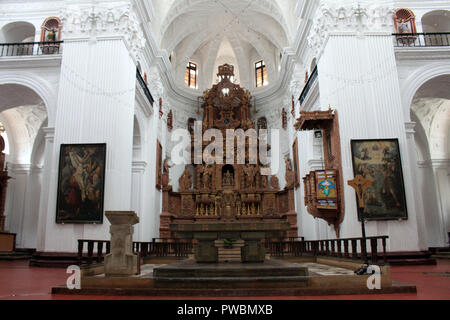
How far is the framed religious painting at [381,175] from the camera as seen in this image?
969cm

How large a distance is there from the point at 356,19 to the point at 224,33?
11671mm

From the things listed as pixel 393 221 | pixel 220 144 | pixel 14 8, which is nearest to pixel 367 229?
pixel 393 221

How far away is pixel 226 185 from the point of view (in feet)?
63.9

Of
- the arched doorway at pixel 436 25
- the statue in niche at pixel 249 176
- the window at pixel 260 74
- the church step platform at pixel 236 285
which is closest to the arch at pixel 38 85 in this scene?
the church step platform at pixel 236 285

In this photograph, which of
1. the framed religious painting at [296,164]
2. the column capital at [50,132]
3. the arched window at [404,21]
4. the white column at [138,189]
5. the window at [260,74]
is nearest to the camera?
the column capital at [50,132]

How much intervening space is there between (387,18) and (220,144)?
10965 mm

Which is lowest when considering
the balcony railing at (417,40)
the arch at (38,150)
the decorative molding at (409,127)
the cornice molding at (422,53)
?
the decorative molding at (409,127)

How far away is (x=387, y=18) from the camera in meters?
11.1

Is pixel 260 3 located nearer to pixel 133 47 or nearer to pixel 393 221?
pixel 133 47

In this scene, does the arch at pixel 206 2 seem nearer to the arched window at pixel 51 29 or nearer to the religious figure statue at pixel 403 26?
the arched window at pixel 51 29

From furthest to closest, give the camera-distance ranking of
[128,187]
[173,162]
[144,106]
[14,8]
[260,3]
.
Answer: [173,162] < [260,3] < [144,106] < [14,8] < [128,187]

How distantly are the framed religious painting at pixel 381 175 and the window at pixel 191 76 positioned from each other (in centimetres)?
1429

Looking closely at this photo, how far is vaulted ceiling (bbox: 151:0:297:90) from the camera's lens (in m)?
16.5

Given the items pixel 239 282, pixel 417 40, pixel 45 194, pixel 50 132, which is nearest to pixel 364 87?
pixel 417 40
